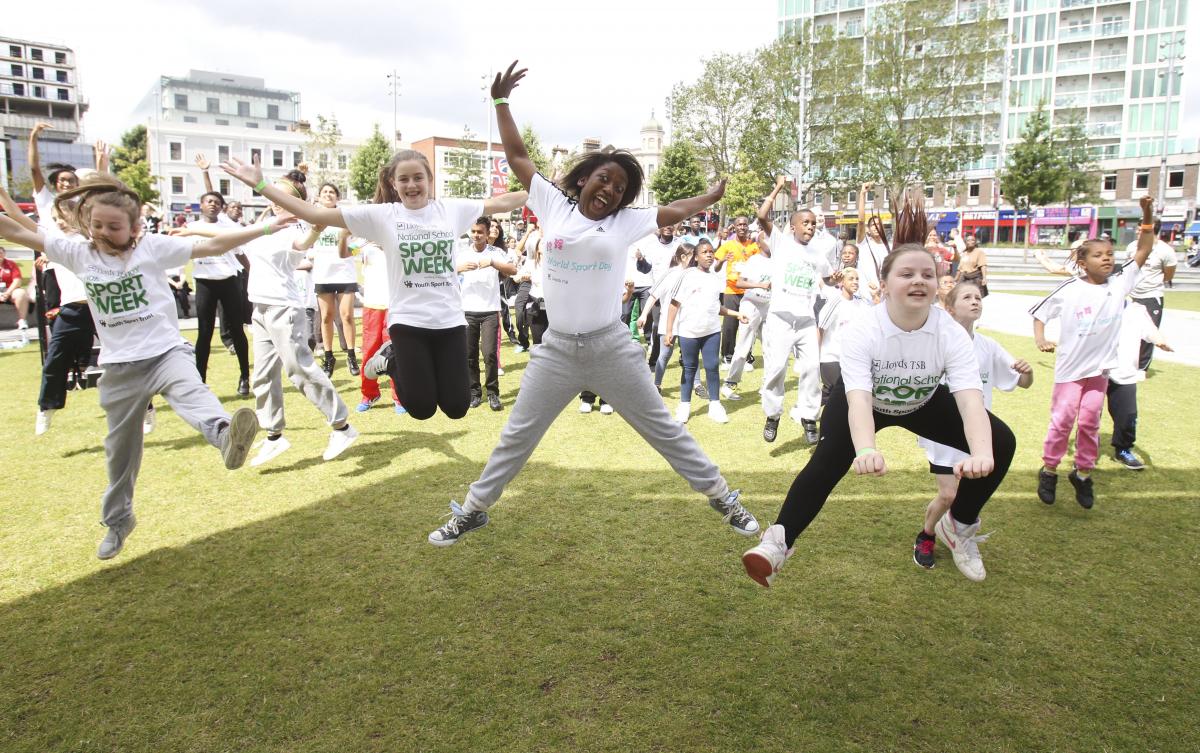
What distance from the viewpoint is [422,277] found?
16.4ft

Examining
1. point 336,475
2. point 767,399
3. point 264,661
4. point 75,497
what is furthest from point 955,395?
point 75,497

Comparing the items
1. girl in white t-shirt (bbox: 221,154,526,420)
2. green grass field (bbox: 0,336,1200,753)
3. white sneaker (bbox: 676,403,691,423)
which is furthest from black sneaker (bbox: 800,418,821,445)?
girl in white t-shirt (bbox: 221,154,526,420)

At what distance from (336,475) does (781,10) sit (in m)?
72.9

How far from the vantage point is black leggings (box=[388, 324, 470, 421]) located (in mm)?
5031

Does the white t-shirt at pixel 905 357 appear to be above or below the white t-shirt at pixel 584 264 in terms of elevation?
below

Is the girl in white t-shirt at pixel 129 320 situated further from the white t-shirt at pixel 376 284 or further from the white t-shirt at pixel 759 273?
the white t-shirt at pixel 759 273

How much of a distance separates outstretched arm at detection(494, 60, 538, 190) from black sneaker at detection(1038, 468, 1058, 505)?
4342 mm

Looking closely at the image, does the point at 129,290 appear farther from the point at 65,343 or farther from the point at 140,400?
the point at 65,343

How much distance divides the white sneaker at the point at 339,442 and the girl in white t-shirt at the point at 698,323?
135 inches

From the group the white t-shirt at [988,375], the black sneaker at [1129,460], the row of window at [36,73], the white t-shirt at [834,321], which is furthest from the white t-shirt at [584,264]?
the row of window at [36,73]

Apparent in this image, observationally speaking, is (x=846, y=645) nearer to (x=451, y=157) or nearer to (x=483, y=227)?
(x=483, y=227)

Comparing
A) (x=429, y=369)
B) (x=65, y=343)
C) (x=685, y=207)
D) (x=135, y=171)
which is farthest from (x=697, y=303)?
(x=135, y=171)

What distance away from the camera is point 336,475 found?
6273 millimetres

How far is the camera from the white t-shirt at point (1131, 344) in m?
6.30
